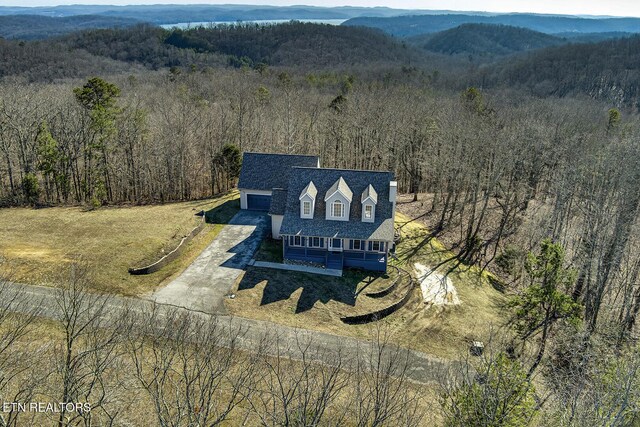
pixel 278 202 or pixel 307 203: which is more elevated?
pixel 307 203

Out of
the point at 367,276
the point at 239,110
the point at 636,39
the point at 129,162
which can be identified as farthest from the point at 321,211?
the point at 636,39

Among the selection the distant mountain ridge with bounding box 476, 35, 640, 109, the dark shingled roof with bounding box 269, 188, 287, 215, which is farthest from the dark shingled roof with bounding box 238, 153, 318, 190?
the distant mountain ridge with bounding box 476, 35, 640, 109

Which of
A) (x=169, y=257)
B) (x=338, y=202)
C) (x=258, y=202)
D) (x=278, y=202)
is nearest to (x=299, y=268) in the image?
(x=338, y=202)

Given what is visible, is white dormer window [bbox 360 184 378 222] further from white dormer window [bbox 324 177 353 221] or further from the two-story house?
white dormer window [bbox 324 177 353 221]

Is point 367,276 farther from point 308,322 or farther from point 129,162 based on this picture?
point 129,162

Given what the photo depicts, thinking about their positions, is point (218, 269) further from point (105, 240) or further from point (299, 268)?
point (105, 240)

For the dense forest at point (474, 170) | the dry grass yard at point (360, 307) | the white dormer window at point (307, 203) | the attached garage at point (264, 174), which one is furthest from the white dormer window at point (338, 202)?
the dense forest at point (474, 170)
